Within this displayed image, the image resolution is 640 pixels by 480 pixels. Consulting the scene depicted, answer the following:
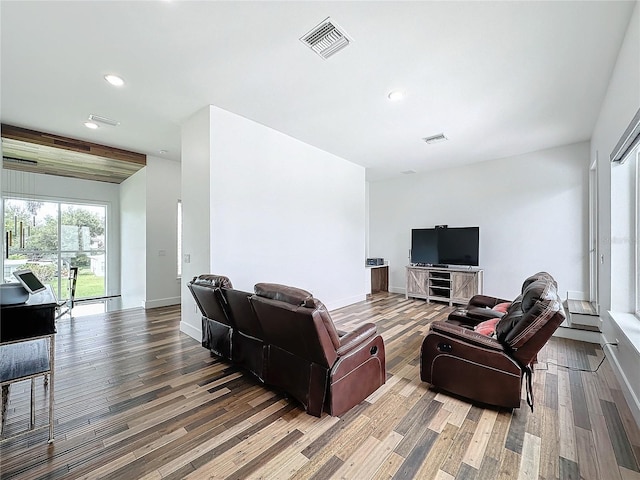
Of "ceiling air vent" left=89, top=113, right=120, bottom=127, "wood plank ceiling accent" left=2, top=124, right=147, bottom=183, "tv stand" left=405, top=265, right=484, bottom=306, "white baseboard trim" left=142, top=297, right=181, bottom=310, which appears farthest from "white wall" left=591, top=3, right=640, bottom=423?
"wood plank ceiling accent" left=2, top=124, right=147, bottom=183

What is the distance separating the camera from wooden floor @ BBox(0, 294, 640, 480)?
163 centimetres

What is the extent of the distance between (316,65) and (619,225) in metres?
3.61

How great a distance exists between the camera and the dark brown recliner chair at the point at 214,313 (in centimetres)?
279

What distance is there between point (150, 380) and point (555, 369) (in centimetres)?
418

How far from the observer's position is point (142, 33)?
2.26 meters

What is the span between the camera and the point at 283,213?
439 cm

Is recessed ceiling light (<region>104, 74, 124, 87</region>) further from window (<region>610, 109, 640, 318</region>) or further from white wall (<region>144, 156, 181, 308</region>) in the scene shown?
window (<region>610, 109, 640, 318</region>)

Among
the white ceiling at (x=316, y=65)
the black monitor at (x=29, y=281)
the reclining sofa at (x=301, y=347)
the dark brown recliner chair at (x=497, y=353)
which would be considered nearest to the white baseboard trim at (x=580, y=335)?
the dark brown recliner chair at (x=497, y=353)

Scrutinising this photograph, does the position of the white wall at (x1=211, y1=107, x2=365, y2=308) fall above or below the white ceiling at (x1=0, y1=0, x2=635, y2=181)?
below

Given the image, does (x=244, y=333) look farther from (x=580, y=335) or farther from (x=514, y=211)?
(x=514, y=211)

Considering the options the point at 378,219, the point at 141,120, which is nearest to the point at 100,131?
the point at 141,120

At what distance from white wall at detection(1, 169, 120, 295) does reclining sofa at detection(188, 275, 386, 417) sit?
5.93m

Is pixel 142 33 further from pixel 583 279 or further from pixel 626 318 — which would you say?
pixel 583 279

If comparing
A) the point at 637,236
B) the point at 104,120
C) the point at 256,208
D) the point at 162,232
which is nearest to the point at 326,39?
the point at 256,208
